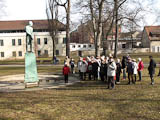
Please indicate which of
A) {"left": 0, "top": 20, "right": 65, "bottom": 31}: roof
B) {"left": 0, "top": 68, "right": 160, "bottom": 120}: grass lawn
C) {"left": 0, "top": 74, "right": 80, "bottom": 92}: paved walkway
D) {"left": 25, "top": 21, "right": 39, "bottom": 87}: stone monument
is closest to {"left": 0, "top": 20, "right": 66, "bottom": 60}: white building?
{"left": 0, "top": 20, "right": 65, "bottom": 31}: roof

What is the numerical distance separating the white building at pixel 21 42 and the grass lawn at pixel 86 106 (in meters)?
41.6

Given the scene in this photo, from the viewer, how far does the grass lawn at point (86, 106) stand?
227 inches

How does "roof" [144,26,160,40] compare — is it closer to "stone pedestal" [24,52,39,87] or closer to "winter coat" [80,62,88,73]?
"winter coat" [80,62,88,73]

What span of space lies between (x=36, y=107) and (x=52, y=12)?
27.8 meters

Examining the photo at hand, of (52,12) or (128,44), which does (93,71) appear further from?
(128,44)

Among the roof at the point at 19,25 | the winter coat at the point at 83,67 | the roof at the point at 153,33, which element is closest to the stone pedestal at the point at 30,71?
the winter coat at the point at 83,67

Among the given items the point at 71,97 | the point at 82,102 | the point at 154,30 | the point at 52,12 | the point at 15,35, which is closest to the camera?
the point at 82,102

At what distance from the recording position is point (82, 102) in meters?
7.31

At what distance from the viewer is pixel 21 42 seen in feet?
161

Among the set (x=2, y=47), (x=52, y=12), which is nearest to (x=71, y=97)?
(x=52, y=12)

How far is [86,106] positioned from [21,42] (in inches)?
1803

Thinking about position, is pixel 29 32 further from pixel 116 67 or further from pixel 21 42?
pixel 21 42

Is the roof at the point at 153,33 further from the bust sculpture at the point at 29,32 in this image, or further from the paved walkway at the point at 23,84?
the bust sculpture at the point at 29,32

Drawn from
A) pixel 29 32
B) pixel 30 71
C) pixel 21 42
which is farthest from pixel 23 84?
pixel 21 42
